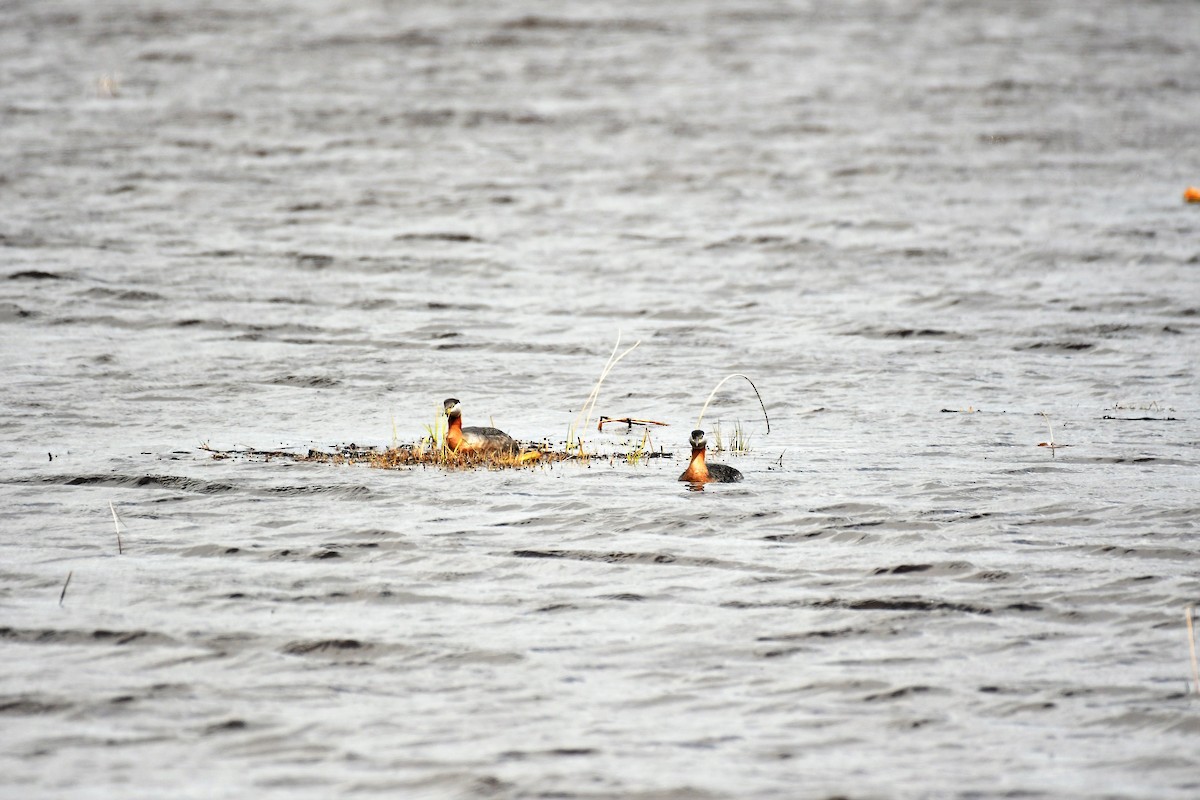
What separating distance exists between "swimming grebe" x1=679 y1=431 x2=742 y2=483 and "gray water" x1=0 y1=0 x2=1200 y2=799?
0.89 ft

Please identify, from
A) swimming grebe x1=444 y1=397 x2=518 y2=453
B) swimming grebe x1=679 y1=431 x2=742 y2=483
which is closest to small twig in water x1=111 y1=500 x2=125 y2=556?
swimming grebe x1=444 y1=397 x2=518 y2=453

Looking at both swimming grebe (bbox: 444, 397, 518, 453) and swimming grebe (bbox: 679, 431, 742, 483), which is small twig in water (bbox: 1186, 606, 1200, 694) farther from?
swimming grebe (bbox: 444, 397, 518, 453)

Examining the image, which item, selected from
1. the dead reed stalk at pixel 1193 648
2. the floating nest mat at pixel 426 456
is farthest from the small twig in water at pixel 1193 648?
the floating nest mat at pixel 426 456

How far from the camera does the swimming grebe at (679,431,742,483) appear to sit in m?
13.0

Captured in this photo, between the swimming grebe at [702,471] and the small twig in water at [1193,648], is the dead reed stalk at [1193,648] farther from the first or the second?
the swimming grebe at [702,471]

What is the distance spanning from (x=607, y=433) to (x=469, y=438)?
6.05 feet

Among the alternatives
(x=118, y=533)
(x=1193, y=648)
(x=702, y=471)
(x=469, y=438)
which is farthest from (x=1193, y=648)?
(x=118, y=533)

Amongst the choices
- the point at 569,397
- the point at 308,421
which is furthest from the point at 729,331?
the point at 308,421

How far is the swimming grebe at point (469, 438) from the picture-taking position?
13695mm

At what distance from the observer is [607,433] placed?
1522 cm

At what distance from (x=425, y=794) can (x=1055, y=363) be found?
1253 cm

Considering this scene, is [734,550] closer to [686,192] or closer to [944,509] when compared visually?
[944,509]

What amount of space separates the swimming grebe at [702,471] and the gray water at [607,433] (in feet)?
0.89

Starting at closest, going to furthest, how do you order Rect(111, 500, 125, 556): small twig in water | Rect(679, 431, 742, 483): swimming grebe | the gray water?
the gray water
Rect(111, 500, 125, 556): small twig in water
Rect(679, 431, 742, 483): swimming grebe
